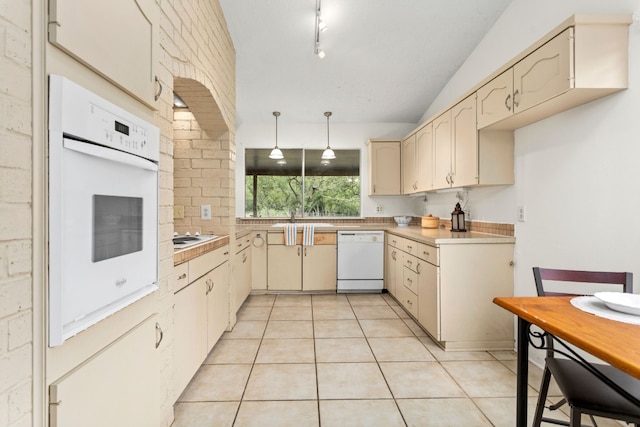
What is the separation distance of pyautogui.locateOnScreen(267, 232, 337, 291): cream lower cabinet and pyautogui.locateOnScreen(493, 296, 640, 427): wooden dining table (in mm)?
3060

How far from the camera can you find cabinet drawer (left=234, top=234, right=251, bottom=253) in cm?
328

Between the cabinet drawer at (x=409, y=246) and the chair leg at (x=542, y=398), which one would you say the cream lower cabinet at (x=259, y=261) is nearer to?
the cabinet drawer at (x=409, y=246)

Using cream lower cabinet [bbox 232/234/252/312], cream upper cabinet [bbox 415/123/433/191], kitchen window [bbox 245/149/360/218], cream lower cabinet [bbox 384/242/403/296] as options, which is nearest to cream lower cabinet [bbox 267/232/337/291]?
cream lower cabinet [bbox 232/234/252/312]

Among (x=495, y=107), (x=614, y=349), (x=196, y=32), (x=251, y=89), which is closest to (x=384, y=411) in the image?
(x=614, y=349)

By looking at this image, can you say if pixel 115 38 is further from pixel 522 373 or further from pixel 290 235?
pixel 290 235

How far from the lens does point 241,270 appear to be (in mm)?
3582

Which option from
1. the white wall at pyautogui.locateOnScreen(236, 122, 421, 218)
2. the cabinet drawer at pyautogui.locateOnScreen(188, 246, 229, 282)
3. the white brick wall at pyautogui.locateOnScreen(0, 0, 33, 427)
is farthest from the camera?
the white wall at pyautogui.locateOnScreen(236, 122, 421, 218)

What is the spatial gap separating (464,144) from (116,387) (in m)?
2.94

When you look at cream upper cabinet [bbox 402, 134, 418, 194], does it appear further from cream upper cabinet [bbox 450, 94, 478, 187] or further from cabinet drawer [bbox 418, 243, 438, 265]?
cabinet drawer [bbox 418, 243, 438, 265]

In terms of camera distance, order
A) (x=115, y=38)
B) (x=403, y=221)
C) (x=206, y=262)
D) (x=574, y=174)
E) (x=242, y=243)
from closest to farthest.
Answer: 1. (x=115, y=38)
2. (x=574, y=174)
3. (x=206, y=262)
4. (x=242, y=243)
5. (x=403, y=221)

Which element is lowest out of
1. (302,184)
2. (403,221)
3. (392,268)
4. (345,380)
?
(345,380)

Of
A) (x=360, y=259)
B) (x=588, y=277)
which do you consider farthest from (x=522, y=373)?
(x=360, y=259)

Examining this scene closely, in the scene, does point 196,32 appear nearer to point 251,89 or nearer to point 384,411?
point 251,89

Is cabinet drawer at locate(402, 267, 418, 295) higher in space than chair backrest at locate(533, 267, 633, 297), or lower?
lower
